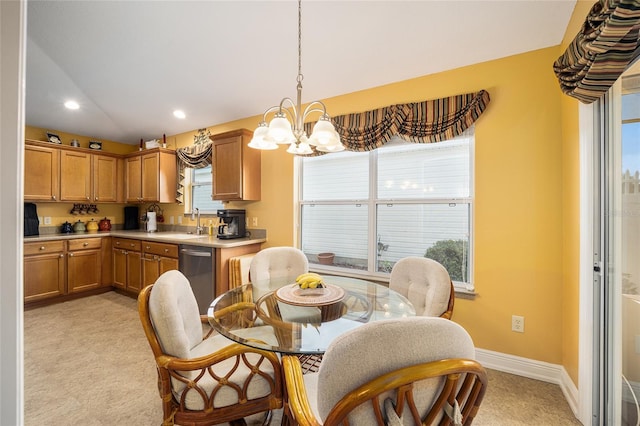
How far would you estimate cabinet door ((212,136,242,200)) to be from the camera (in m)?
3.36

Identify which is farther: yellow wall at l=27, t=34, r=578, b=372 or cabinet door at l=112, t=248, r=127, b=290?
cabinet door at l=112, t=248, r=127, b=290

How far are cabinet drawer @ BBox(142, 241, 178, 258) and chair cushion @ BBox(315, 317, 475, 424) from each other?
3167 mm

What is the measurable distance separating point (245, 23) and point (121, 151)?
13.2 ft

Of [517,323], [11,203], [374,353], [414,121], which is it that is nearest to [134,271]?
[11,203]

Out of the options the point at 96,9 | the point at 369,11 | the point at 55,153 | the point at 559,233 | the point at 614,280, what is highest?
the point at 96,9

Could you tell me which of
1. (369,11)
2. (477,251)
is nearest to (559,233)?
(477,251)

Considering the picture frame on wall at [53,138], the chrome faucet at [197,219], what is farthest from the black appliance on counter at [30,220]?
the chrome faucet at [197,219]

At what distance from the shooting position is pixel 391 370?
2.38 ft

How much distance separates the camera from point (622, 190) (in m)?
1.42

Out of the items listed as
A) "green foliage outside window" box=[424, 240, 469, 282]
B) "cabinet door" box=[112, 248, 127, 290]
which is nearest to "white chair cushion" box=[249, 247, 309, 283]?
"green foliage outside window" box=[424, 240, 469, 282]

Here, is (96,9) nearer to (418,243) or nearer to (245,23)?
(245,23)

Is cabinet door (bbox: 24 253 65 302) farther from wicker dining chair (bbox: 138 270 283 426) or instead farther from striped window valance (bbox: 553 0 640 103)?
striped window valance (bbox: 553 0 640 103)

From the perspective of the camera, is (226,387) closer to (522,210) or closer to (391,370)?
(391,370)

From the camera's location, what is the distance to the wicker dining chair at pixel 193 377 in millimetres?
1234
